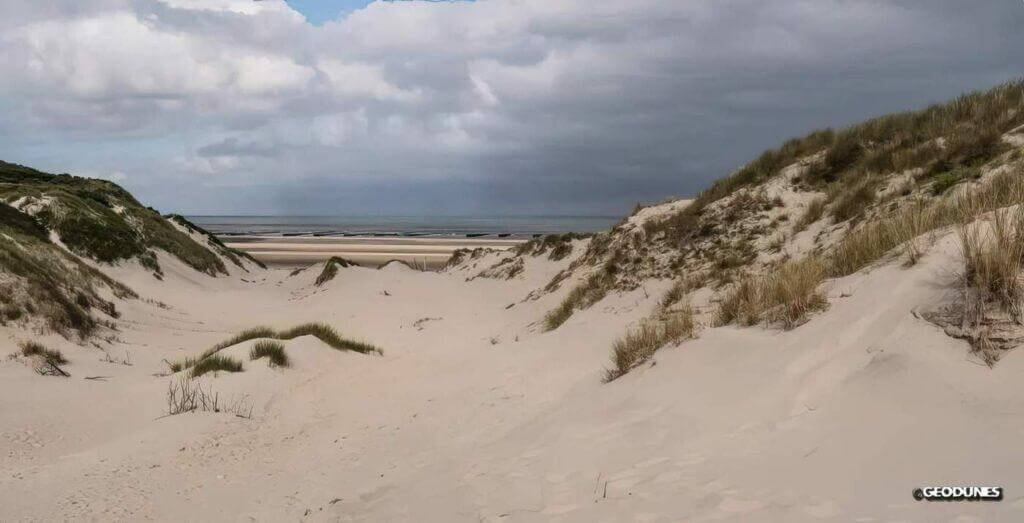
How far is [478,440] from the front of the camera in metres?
5.86

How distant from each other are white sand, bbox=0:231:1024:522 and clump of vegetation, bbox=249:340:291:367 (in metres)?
0.34

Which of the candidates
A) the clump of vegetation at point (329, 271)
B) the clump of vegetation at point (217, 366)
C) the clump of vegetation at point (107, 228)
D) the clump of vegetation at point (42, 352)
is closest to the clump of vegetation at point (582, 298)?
the clump of vegetation at point (217, 366)

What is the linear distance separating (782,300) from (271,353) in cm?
807

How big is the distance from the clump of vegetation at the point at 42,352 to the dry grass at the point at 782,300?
9.53 meters

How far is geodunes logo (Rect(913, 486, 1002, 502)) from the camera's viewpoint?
7.96ft

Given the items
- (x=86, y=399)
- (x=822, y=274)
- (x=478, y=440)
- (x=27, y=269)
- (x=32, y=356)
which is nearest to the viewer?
(x=478, y=440)

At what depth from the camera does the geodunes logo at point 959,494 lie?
2427 mm

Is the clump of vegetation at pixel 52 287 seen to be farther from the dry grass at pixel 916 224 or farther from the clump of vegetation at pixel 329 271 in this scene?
the dry grass at pixel 916 224

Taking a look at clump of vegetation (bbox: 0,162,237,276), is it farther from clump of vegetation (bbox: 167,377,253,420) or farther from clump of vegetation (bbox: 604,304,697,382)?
clump of vegetation (bbox: 604,304,697,382)

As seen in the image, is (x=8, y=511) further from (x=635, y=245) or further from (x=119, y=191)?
(x=119, y=191)

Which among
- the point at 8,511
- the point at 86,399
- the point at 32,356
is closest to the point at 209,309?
the point at 32,356

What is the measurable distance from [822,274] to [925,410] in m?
3.50

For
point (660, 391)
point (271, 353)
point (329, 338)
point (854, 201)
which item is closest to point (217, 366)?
point (271, 353)

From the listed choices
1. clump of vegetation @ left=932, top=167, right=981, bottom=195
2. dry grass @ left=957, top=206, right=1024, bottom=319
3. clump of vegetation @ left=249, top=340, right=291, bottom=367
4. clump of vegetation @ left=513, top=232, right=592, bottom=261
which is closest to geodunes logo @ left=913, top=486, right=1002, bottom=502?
dry grass @ left=957, top=206, right=1024, bottom=319
